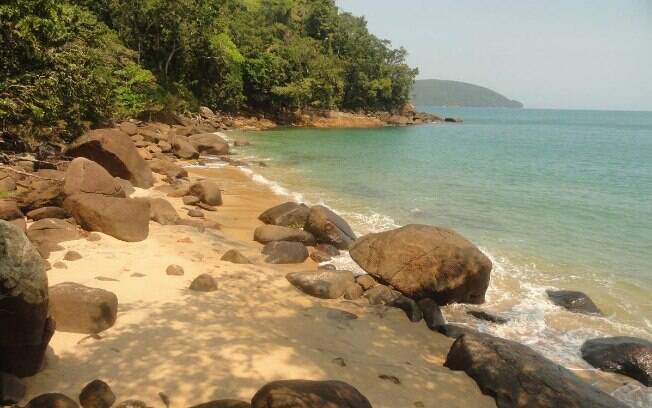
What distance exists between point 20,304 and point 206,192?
30.1 feet

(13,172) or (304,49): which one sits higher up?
(304,49)

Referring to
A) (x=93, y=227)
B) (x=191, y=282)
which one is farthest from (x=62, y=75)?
(x=191, y=282)

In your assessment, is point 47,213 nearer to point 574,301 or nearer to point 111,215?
point 111,215

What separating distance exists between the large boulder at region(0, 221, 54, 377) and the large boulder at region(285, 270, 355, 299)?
411 cm

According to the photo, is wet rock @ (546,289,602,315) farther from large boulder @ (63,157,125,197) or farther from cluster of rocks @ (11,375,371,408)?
large boulder @ (63,157,125,197)

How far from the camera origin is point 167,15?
120 feet

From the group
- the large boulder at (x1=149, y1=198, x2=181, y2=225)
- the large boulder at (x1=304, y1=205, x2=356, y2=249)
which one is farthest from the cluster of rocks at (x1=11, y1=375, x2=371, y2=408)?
the large boulder at (x1=149, y1=198, x2=181, y2=225)

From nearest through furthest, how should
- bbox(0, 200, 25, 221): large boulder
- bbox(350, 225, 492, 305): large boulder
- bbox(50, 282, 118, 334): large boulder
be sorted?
bbox(50, 282, 118, 334): large boulder
bbox(350, 225, 492, 305): large boulder
bbox(0, 200, 25, 221): large boulder

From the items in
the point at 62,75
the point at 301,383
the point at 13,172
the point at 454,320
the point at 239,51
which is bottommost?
the point at 454,320

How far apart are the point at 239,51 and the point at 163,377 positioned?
46.1m

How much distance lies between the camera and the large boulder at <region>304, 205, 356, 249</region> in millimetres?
10602

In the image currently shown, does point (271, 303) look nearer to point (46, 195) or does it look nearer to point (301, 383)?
point (301, 383)

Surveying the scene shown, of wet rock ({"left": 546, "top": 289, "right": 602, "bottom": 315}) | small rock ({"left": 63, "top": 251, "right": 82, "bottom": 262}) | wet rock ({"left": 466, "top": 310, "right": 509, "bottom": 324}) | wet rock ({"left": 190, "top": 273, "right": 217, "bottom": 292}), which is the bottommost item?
wet rock ({"left": 466, "top": 310, "right": 509, "bottom": 324})

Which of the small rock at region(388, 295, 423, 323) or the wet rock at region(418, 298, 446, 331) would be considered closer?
the wet rock at region(418, 298, 446, 331)
